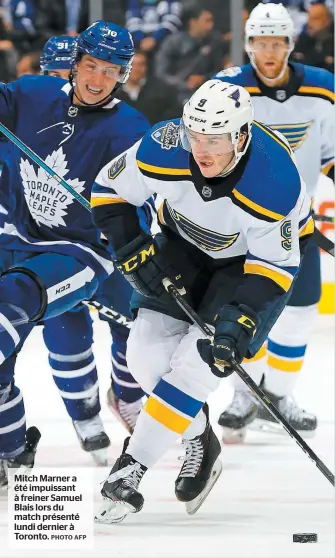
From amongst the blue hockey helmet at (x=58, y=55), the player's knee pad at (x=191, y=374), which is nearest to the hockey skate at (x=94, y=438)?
the player's knee pad at (x=191, y=374)

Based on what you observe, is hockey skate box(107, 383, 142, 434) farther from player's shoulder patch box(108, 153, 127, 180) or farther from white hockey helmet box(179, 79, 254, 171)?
white hockey helmet box(179, 79, 254, 171)

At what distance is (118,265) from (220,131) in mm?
535

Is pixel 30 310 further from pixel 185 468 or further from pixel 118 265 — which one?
pixel 185 468

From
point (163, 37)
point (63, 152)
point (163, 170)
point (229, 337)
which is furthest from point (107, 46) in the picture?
point (163, 37)

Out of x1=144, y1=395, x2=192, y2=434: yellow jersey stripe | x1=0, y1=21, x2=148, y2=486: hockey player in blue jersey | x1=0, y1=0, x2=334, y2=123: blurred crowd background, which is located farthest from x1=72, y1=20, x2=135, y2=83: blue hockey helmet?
x1=0, y1=0, x2=334, y2=123: blurred crowd background

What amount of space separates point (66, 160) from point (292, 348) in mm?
1280

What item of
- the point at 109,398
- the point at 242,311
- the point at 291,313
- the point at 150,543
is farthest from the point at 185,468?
the point at 291,313

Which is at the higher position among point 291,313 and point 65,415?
point 291,313

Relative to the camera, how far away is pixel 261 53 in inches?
175

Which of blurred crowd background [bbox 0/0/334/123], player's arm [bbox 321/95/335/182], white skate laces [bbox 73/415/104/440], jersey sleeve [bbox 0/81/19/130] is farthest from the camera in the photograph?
blurred crowd background [bbox 0/0/334/123]

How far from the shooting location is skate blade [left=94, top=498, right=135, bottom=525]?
3289 millimetres

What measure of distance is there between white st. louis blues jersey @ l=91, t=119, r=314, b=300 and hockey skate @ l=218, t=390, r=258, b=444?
118 cm

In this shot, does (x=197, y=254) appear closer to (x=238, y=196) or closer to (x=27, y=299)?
(x=238, y=196)

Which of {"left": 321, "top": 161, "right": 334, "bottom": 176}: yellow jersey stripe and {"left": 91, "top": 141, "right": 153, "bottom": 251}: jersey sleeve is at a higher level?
{"left": 91, "top": 141, "right": 153, "bottom": 251}: jersey sleeve
